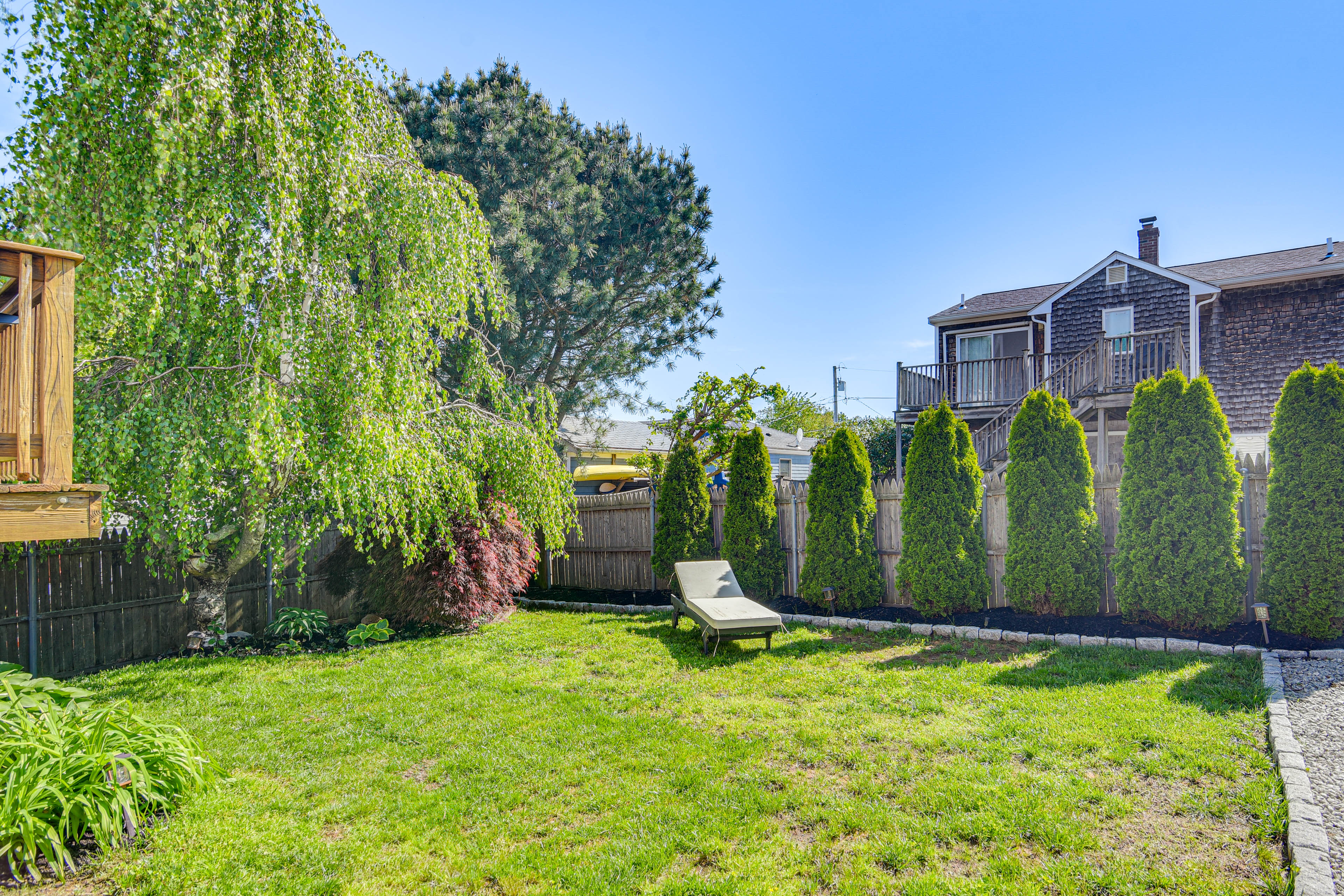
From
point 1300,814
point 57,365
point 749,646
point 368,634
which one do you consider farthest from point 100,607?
point 1300,814

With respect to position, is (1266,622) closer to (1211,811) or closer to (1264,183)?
(1211,811)

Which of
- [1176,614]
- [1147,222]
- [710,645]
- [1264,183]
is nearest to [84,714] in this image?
[710,645]

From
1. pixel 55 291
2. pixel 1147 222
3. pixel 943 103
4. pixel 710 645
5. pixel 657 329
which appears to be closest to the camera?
pixel 55 291

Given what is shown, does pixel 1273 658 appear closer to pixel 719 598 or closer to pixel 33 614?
pixel 719 598

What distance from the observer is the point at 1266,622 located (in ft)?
21.3

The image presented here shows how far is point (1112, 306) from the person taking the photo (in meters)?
15.8

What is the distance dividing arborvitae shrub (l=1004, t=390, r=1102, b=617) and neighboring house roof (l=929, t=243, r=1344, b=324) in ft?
33.4

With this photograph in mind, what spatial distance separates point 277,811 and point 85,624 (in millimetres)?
5008

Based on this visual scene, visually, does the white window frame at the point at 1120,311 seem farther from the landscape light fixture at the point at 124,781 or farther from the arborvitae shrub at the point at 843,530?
the landscape light fixture at the point at 124,781

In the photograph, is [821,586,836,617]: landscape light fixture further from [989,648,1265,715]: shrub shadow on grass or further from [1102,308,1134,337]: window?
[1102,308,1134,337]: window

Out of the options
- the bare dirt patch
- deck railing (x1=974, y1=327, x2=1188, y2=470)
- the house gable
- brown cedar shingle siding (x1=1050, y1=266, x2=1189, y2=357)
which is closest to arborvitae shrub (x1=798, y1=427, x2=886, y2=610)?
deck railing (x1=974, y1=327, x2=1188, y2=470)

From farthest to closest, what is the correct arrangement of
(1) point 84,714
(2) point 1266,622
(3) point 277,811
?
1. (2) point 1266,622
2. (1) point 84,714
3. (3) point 277,811

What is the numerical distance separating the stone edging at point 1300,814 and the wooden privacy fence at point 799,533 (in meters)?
3.26

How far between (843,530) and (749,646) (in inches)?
94.4
